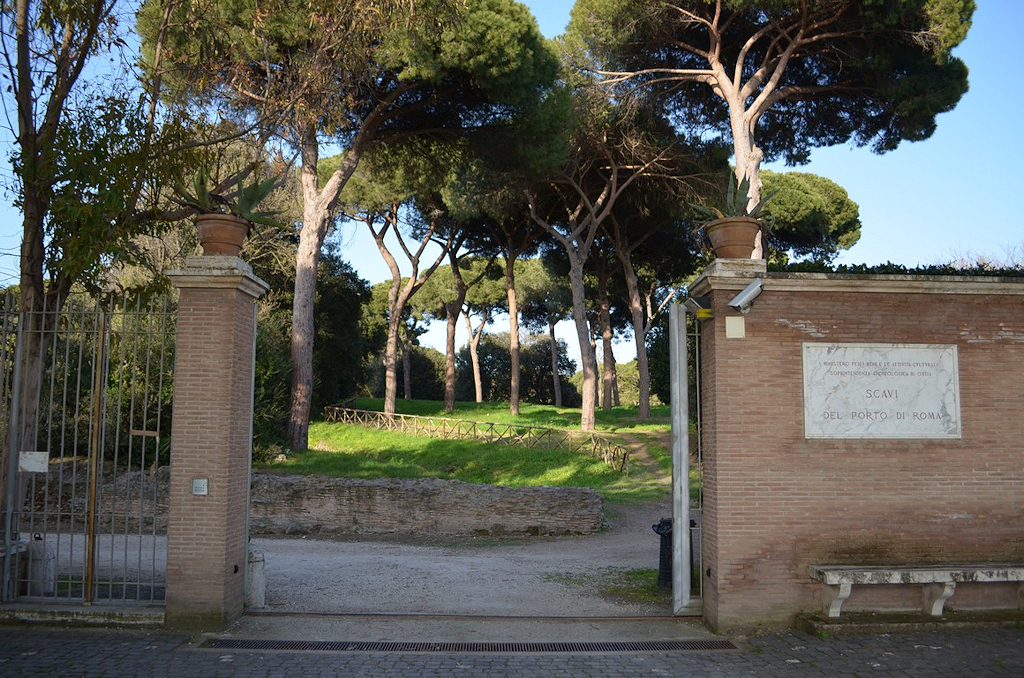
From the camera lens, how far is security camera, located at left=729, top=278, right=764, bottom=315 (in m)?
6.19

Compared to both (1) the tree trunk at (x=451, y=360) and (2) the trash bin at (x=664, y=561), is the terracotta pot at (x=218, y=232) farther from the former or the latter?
(1) the tree trunk at (x=451, y=360)

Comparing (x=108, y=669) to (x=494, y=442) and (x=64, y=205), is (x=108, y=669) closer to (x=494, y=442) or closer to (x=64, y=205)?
(x=64, y=205)

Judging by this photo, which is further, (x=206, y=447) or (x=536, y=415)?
(x=536, y=415)

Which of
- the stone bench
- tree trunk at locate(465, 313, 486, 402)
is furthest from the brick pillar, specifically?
tree trunk at locate(465, 313, 486, 402)

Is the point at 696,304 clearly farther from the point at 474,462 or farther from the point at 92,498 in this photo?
the point at 474,462

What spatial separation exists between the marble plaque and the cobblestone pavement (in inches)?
65.4

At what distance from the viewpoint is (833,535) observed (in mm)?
6395

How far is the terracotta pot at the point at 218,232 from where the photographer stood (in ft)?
21.5

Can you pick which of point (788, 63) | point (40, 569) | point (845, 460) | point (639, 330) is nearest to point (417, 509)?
point (40, 569)

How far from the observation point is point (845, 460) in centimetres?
648

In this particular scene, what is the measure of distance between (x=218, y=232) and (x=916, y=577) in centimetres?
639

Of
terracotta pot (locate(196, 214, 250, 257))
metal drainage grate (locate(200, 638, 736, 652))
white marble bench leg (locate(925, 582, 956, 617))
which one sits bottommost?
metal drainage grate (locate(200, 638, 736, 652))

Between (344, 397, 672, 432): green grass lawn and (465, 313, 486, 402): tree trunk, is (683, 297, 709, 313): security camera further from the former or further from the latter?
(465, 313, 486, 402): tree trunk

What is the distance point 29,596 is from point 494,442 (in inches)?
602
